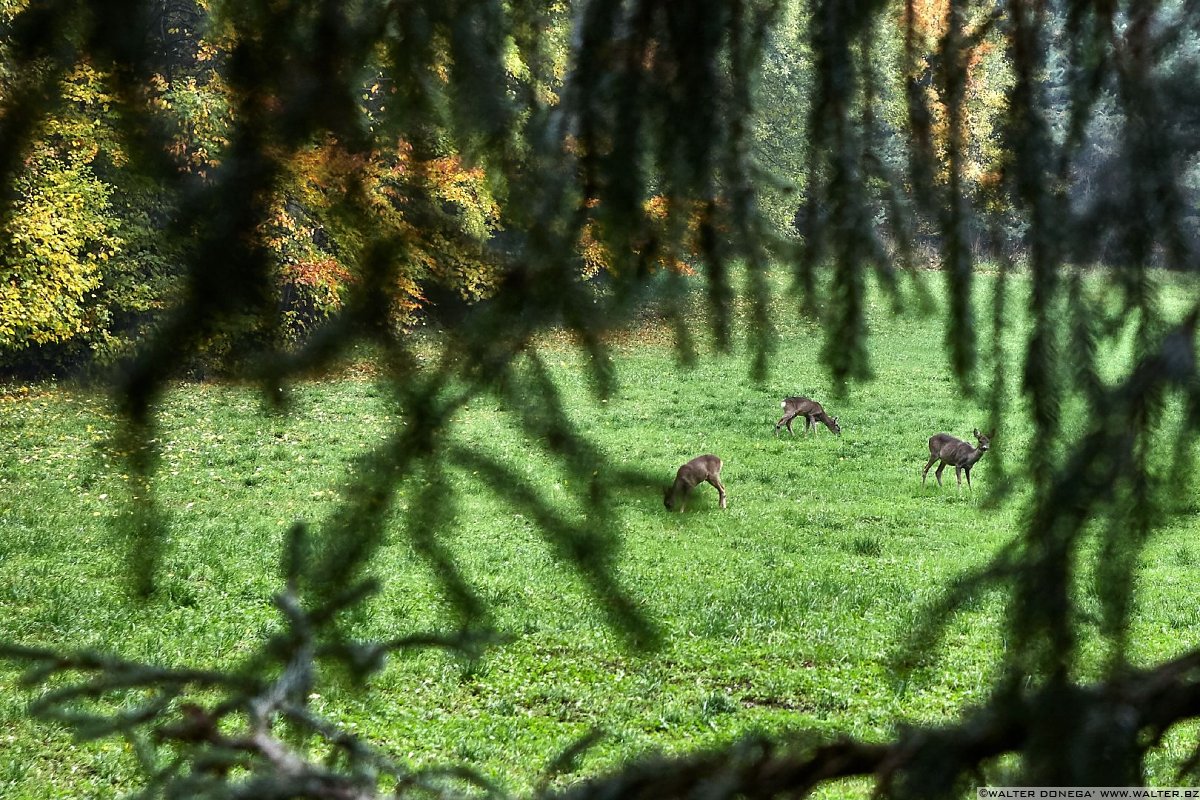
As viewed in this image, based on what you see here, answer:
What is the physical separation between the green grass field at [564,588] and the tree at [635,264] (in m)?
0.08

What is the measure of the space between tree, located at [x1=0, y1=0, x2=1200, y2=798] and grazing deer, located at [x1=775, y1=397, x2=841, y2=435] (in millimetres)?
12035

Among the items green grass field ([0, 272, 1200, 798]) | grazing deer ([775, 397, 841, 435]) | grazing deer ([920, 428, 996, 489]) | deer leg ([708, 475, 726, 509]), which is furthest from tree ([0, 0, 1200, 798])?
grazing deer ([775, 397, 841, 435])

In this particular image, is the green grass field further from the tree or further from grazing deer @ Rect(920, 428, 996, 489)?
grazing deer @ Rect(920, 428, 996, 489)

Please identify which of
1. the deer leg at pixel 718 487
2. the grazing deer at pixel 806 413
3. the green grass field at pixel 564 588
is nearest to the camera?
the green grass field at pixel 564 588

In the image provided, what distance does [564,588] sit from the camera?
818 centimetres

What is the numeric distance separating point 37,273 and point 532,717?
6.74 meters

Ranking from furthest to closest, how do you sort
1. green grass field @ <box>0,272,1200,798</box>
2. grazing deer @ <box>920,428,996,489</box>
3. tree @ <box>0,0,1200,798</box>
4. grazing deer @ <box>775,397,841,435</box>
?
1. grazing deer @ <box>775,397,841,435</box>
2. grazing deer @ <box>920,428,996,489</box>
3. green grass field @ <box>0,272,1200,798</box>
4. tree @ <box>0,0,1200,798</box>

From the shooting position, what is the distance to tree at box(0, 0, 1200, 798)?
1.03 meters

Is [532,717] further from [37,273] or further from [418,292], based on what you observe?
[37,273]

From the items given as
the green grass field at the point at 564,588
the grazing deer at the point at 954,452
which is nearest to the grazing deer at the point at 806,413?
the green grass field at the point at 564,588

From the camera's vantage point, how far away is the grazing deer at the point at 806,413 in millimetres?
13836

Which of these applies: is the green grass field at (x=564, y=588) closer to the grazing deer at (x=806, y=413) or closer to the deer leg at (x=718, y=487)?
the deer leg at (x=718, y=487)

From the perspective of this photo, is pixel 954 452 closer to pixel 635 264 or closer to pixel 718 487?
pixel 718 487

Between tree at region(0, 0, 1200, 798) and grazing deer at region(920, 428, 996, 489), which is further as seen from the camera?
grazing deer at region(920, 428, 996, 489)
